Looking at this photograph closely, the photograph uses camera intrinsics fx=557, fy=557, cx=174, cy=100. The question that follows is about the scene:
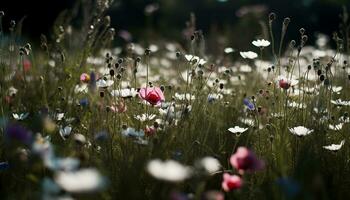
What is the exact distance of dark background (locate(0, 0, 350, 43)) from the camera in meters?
10.6

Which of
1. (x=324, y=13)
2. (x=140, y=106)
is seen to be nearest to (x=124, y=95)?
(x=140, y=106)

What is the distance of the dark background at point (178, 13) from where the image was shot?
10.6m

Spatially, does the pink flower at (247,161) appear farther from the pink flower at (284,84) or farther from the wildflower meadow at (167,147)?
the pink flower at (284,84)

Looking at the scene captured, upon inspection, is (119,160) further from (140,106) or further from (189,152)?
(140,106)

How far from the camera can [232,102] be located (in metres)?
2.98

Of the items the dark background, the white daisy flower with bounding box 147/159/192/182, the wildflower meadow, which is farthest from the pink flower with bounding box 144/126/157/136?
the dark background

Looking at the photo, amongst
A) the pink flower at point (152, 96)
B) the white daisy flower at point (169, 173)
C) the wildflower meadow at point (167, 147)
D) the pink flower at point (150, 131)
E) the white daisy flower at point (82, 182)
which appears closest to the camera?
the white daisy flower at point (82, 182)

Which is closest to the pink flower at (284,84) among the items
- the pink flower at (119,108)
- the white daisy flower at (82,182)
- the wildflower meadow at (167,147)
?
the wildflower meadow at (167,147)

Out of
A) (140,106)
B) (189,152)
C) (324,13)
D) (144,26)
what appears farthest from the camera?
(144,26)

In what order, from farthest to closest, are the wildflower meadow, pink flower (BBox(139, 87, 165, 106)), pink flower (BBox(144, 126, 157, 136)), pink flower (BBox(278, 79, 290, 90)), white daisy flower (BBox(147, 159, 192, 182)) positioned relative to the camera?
pink flower (BBox(278, 79, 290, 90)) < pink flower (BBox(139, 87, 165, 106)) < pink flower (BBox(144, 126, 157, 136)) < the wildflower meadow < white daisy flower (BBox(147, 159, 192, 182))

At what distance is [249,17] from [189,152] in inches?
306

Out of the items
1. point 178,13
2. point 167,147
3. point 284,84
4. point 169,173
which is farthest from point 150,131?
point 178,13

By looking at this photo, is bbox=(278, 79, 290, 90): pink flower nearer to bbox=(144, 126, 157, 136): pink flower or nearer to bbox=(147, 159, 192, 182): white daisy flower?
bbox=(144, 126, 157, 136): pink flower

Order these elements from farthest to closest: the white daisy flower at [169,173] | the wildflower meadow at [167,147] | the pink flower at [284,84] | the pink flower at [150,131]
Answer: the pink flower at [284,84], the pink flower at [150,131], the wildflower meadow at [167,147], the white daisy flower at [169,173]
